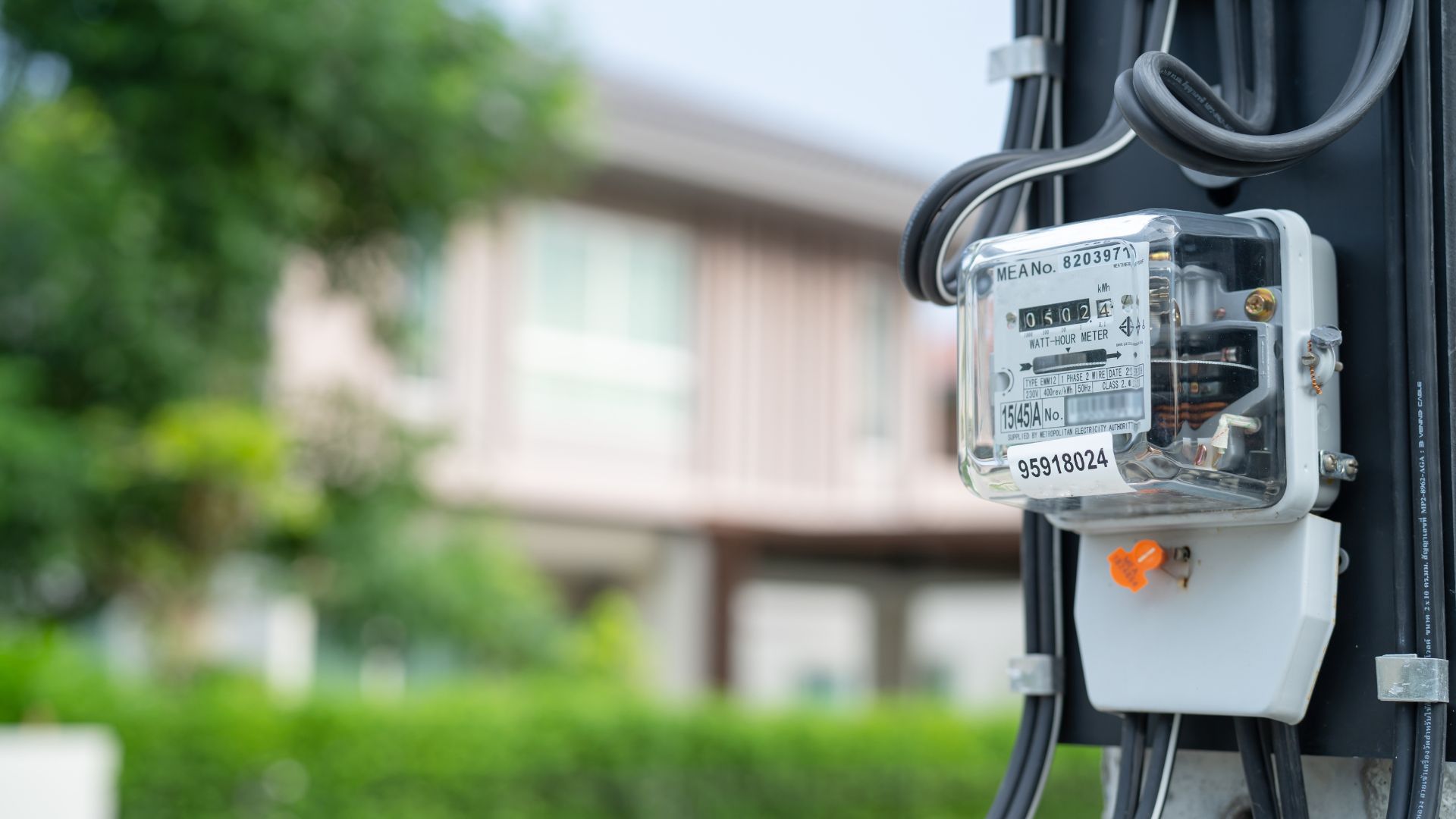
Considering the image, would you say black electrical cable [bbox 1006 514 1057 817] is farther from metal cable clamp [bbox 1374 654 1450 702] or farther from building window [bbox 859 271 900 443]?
building window [bbox 859 271 900 443]

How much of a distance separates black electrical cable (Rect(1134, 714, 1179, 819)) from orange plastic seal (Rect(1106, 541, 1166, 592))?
0.37ft

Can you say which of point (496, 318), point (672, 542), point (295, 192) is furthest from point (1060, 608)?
point (672, 542)

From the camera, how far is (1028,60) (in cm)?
129

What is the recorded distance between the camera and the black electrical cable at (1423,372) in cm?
101

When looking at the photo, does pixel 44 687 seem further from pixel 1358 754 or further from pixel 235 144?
pixel 1358 754

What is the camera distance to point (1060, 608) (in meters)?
1.26

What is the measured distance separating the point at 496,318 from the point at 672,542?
2393mm

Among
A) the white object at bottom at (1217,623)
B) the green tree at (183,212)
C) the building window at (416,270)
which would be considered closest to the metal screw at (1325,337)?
the white object at bottom at (1217,623)

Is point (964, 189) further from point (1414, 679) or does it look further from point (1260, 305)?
point (1414, 679)

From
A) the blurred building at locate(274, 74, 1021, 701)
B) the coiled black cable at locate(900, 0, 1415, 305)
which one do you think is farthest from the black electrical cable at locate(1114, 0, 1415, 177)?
the blurred building at locate(274, 74, 1021, 701)

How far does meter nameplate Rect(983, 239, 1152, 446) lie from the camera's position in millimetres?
1017

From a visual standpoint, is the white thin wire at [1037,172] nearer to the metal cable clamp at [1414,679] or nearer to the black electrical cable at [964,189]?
the black electrical cable at [964,189]

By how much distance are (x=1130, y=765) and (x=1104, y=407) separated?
308 mm

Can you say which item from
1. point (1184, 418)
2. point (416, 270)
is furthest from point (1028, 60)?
point (416, 270)
